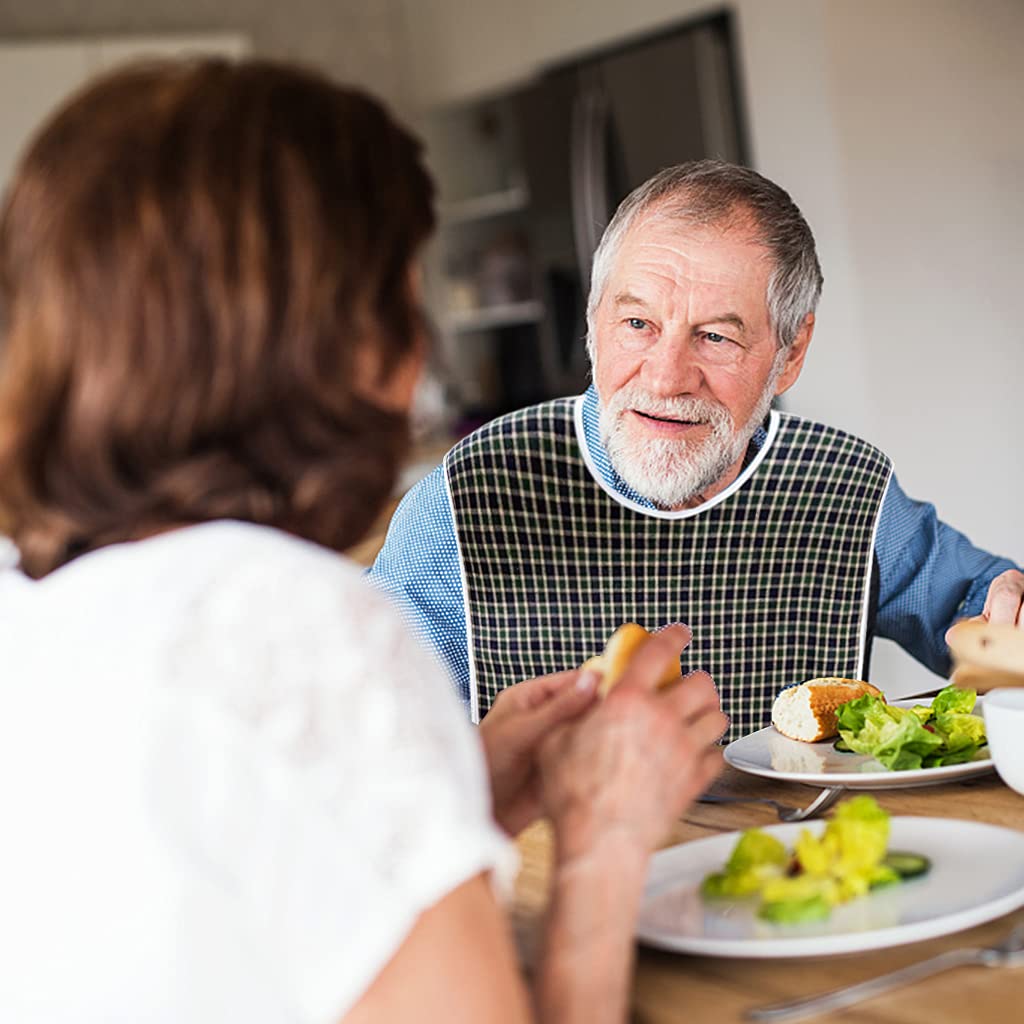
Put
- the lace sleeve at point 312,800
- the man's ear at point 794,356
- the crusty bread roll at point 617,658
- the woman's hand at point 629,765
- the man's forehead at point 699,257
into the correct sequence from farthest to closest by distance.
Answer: the man's ear at point 794,356
the man's forehead at point 699,257
the crusty bread roll at point 617,658
the woman's hand at point 629,765
the lace sleeve at point 312,800

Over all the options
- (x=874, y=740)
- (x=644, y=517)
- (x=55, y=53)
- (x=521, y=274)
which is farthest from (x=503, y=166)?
(x=874, y=740)

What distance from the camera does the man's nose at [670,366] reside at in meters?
1.82

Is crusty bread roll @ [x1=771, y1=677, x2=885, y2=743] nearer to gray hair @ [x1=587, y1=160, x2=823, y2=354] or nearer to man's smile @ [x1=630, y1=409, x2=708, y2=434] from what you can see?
man's smile @ [x1=630, y1=409, x2=708, y2=434]

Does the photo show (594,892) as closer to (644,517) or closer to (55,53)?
(644,517)

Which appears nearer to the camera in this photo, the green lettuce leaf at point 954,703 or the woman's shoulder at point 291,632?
the woman's shoulder at point 291,632

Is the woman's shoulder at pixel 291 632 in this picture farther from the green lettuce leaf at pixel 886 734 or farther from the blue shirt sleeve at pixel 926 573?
the blue shirt sleeve at pixel 926 573

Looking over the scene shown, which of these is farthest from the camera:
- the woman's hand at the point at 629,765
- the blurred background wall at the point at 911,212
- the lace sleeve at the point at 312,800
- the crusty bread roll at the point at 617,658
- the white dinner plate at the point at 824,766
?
the blurred background wall at the point at 911,212

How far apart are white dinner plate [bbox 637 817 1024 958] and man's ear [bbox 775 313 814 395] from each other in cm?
98

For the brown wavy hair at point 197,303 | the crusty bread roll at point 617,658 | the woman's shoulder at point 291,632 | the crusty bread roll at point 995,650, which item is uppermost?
the brown wavy hair at point 197,303

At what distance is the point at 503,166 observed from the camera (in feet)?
17.6

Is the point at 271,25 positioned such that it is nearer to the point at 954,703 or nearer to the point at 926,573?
the point at 926,573

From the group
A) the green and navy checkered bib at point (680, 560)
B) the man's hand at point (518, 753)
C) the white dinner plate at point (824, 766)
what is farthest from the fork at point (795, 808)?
the green and navy checkered bib at point (680, 560)

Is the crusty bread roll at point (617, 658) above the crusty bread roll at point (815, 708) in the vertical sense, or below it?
above

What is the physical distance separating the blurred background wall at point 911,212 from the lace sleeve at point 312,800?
3.22 metres
